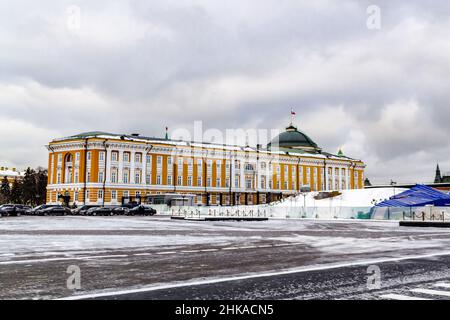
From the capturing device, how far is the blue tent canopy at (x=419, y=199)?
170ft

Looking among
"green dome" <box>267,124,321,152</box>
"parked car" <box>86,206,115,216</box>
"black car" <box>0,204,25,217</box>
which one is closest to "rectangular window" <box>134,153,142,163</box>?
"parked car" <box>86,206,115,216</box>

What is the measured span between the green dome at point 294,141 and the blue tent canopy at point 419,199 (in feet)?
221

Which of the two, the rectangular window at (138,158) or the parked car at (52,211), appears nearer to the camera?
the parked car at (52,211)

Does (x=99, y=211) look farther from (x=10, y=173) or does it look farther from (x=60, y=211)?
(x=10, y=173)

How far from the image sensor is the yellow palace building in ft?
272

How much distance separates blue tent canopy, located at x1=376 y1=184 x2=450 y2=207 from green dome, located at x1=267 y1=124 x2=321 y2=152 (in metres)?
67.5

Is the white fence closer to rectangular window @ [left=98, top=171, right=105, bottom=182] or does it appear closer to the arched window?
rectangular window @ [left=98, top=171, right=105, bottom=182]

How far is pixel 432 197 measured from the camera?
53094 millimetres

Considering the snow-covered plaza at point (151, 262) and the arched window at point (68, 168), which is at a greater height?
the arched window at point (68, 168)

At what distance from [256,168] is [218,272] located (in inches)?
3642

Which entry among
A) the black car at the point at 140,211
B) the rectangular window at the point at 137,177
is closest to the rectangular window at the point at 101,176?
the rectangular window at the point at 137,177

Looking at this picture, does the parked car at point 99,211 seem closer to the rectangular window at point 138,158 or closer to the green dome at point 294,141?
the rectangular window at point 138,158
